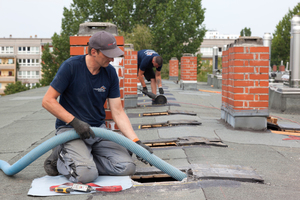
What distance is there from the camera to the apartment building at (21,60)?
80.1 m

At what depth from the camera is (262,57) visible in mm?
5785

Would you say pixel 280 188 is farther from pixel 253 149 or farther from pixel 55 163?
pixel 55 163

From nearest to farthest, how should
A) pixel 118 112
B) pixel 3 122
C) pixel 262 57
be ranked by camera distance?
pixel 118 112 → pixel 262 57 → pixel 3 122

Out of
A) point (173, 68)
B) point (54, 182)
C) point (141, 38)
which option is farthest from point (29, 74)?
point (54, 182)

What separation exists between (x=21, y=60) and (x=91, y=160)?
3417 inches

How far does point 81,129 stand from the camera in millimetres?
3291

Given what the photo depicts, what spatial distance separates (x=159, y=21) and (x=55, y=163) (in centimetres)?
3201

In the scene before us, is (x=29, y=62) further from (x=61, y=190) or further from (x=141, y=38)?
(x=61, y=190)

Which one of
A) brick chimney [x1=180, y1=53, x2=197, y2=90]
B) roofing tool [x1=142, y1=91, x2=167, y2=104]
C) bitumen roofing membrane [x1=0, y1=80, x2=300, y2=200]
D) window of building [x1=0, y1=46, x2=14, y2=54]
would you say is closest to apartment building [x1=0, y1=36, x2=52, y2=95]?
window of building [x1=0, y1=46, x2=14, y2=54]

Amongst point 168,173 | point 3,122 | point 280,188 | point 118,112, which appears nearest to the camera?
point 280,188

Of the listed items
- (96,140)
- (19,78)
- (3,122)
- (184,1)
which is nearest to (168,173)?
(96,140)

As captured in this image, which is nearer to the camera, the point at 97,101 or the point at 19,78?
the point at 97,101

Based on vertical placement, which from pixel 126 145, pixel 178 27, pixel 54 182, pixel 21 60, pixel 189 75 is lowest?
pixel 54 182

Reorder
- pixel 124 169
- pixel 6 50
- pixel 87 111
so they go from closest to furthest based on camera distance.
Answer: pixel 124 169 < pixel 87 111 < pixel 6 50
